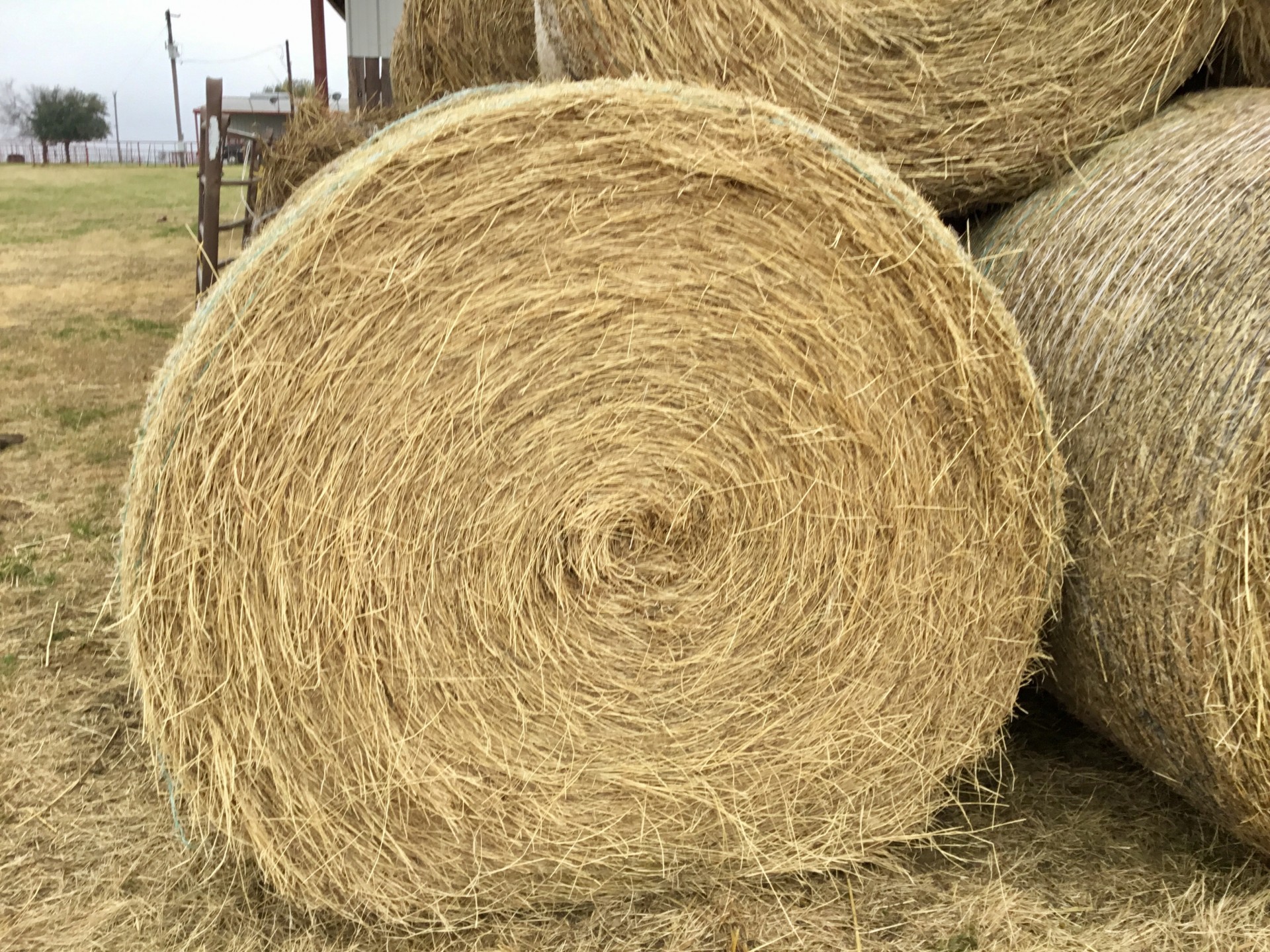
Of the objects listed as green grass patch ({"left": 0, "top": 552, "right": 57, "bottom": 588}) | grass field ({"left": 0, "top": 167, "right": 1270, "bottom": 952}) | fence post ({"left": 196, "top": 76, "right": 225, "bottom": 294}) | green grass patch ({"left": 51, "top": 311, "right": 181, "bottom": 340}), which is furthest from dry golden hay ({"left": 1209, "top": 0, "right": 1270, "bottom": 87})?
green grass patch ({"left": 51, "top": 311, "right": 181, "bottom": 340})

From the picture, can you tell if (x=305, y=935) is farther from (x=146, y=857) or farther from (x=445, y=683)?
(x=445, y=683)

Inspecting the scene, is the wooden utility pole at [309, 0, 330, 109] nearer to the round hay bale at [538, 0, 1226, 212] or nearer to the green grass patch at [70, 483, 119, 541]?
the green grass patch at [70, 483, 119, 541]

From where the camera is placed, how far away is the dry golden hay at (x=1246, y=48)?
2.21m

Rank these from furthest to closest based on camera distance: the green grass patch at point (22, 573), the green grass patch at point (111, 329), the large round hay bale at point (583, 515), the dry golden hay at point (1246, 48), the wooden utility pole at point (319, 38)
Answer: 1. the wooden utility pole at point (319, 38)
2. the green grass patch at point (111, 329)
3. the green grass patch at point (22, 573)
4. the dry golden hay at point (1246, 48)
5. the large round hay bale at point (583, 515)

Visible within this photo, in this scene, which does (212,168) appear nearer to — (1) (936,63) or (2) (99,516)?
(2) (99,516)

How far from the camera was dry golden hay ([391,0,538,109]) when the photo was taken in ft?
9.14

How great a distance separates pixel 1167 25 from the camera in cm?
209

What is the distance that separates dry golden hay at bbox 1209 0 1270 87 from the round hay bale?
13cm

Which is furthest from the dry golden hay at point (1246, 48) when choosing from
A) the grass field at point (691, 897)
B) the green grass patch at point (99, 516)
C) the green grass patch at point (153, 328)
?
the green grass patch at point (153, 328)

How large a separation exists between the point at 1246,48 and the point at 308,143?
279 cm

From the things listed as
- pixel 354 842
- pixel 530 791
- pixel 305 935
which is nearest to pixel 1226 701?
pixel 530 791

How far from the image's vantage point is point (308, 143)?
11.8ft

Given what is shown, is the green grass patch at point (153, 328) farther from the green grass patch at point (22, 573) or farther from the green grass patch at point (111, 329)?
the green grass patch at point (22, 573)

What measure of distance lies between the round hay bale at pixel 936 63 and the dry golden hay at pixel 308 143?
1.74 meters
